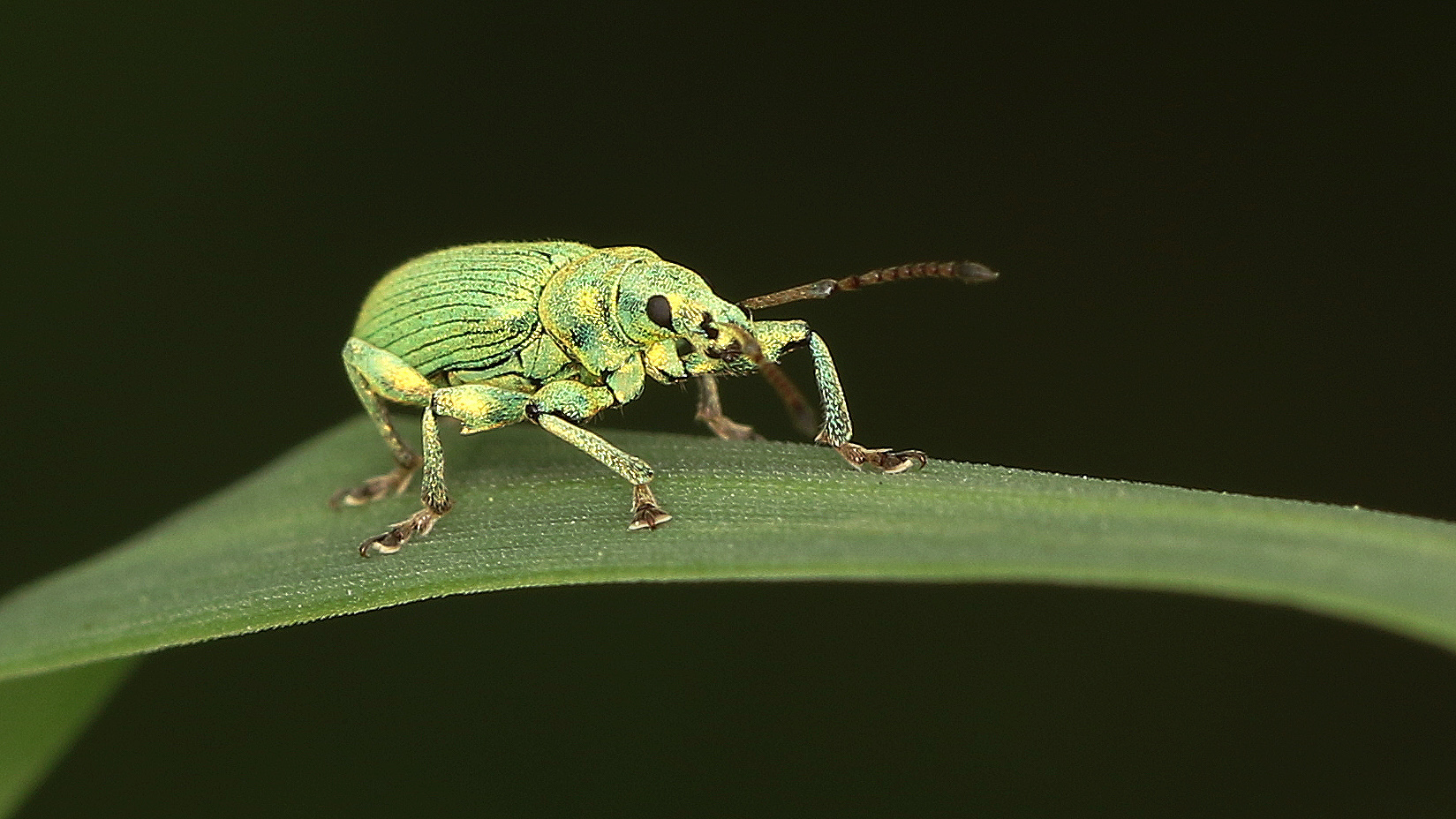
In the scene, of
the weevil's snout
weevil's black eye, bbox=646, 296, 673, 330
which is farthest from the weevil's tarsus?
the weevil's snout

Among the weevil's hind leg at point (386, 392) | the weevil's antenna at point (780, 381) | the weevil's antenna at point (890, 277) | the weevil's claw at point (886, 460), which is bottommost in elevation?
the weevil's hind leg at point (386, 392)

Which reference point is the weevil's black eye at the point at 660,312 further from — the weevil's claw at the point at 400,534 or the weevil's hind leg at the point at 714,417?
the weevil's claw at the point at 400,534

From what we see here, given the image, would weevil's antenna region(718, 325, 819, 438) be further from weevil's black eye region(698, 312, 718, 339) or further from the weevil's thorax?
the weevil's thorax

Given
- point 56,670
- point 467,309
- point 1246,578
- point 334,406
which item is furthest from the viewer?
point 334,406

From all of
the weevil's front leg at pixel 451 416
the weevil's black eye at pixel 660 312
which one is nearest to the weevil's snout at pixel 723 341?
the weevil's black eye at pixel 660 312

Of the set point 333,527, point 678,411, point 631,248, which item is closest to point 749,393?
point 678,411

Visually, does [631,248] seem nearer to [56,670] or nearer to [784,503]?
[784,503]

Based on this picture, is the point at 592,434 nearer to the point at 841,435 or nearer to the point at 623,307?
the point at 623,307

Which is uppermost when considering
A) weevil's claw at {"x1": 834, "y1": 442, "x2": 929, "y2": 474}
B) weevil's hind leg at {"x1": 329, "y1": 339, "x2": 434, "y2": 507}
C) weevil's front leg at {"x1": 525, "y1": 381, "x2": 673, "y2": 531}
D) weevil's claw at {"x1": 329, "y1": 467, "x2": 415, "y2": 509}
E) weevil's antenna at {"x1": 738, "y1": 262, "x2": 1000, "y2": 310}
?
weevil's antenna at {"x1": 738, "y1": 262, "x2": 1000, "y2": 310}
